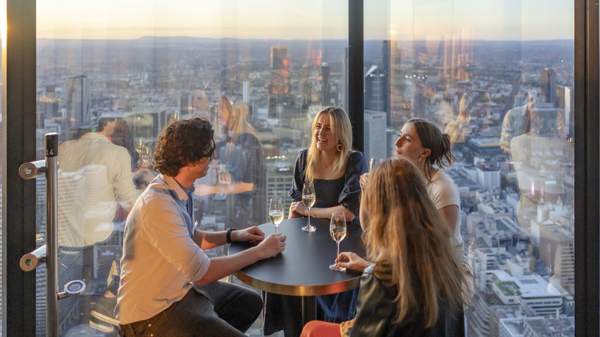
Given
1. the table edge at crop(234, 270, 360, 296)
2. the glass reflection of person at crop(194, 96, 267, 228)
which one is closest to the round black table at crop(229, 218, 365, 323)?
the table edge at crop(234, 270, 360, 296)

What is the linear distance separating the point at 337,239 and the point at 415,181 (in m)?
0.58

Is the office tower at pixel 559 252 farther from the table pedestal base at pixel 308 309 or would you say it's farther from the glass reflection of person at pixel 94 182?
the glass reflection of person at pixel 94 182

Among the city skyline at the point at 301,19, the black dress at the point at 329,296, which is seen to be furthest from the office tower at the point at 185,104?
the black dress at the point at 329,296

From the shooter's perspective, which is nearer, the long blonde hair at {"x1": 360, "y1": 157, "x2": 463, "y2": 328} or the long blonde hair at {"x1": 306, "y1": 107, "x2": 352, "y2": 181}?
the long blonde hair at {"x1": 360, "y1": 157, "x2": 463, "y2": 328}

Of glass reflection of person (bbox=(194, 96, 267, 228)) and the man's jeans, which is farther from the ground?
glass reflection of person (bbox=(194, 96, 267, 228))

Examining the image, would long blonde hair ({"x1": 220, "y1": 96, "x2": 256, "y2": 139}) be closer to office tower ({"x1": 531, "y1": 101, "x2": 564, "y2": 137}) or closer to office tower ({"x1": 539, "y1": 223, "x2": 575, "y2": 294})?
office tower ({"x1": 531, "y1": 101, "x2": 564, "y2": 137})

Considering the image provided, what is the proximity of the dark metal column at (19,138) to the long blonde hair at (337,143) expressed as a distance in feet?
4.48

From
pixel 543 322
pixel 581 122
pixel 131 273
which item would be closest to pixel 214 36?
pixel 131 273

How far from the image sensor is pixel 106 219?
2.73m

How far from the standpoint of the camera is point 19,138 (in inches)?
89.3

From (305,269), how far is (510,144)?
58.5 inches

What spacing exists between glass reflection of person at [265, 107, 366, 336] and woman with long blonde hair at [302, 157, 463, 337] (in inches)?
42.8

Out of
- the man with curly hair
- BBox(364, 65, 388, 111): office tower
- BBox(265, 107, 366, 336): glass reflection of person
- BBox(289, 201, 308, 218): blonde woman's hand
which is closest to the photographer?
the man with curly hair

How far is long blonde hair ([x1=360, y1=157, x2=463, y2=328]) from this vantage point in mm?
1518
